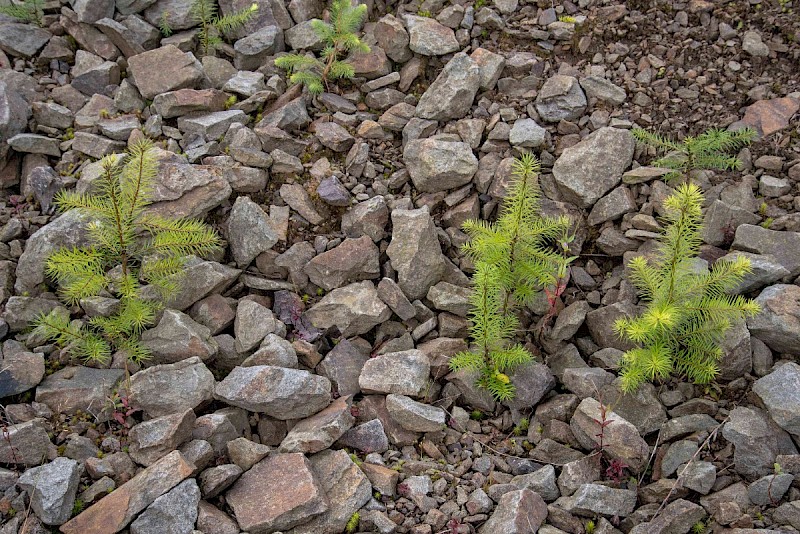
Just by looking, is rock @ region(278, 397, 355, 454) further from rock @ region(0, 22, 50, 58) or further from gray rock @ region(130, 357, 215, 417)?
rock @ region(0, 22, 50, 58)

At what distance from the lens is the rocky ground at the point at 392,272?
4500 millimetres

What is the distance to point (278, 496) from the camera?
4.44 meters

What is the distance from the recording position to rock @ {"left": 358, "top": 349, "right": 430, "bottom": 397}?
5.14 meters

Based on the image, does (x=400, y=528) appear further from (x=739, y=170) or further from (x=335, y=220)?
(x=739, y=170)

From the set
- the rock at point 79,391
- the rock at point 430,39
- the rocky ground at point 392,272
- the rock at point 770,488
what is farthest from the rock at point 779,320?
the rock at point 79,391

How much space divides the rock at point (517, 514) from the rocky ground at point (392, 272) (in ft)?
0.06

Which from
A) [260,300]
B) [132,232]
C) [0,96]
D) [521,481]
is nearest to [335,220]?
[260,300]

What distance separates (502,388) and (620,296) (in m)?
1.29

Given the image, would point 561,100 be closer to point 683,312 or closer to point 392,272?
point 392,272

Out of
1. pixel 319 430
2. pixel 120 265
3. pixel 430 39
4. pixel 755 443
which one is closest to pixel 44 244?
pixel 120 265

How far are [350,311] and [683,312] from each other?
251 cm

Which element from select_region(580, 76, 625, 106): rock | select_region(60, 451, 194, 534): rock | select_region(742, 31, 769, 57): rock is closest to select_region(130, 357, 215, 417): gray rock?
select_region(60, 451, 194, 534): rock

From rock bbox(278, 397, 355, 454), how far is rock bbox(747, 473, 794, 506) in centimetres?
266

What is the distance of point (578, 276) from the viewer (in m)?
5.84
